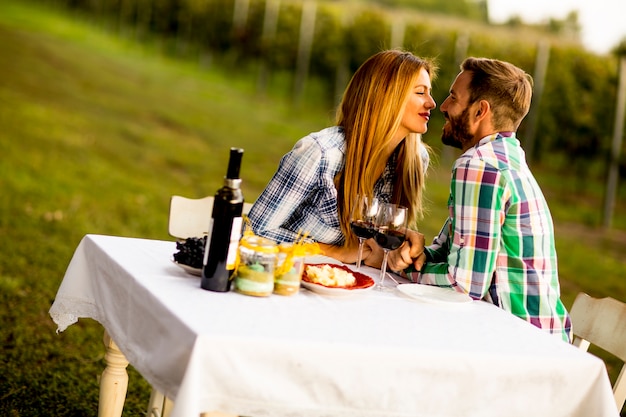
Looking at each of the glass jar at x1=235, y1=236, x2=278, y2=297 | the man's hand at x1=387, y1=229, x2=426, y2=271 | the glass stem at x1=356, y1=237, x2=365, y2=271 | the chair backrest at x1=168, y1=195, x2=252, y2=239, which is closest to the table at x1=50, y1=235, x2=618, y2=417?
the glass jar at x1=235, y1=236, x2=278, y2=297

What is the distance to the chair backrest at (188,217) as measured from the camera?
3125 mm

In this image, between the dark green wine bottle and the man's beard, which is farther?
the man's beard

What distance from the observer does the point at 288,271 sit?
2096 millimetres

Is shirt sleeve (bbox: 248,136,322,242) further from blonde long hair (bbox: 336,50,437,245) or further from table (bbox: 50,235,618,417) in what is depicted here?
table (bbox: 50,235,618,417)

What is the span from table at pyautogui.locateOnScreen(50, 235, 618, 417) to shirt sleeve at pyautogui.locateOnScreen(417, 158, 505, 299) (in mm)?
239

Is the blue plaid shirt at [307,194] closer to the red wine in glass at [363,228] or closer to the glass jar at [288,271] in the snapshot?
the red wine in glass at [363,228]

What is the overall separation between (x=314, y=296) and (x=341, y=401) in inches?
15.2

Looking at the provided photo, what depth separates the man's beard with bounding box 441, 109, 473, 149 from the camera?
2760 millimetres

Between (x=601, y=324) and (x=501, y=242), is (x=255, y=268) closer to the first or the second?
(x=501, y=242)

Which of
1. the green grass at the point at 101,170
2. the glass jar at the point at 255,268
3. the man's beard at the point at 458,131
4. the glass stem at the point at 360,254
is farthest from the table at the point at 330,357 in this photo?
the green grass at the point at 101,170

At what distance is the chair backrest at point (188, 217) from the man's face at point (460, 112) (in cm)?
84

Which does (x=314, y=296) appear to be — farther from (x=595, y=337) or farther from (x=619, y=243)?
(x=619, y=243)

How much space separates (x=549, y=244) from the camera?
2535mm

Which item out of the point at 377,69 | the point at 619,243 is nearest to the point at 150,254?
the point at 377,69
